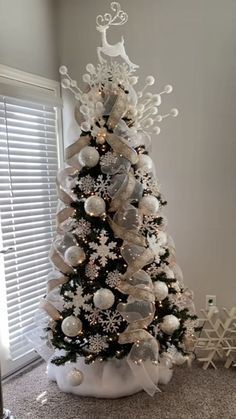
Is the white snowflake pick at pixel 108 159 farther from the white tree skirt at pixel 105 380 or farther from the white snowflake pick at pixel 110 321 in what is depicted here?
the white tree skirt at pixel 105 380

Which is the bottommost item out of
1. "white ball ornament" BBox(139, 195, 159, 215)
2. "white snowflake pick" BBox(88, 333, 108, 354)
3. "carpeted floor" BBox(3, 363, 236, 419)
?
"carpeted floor" BBox(3, 363, 236, 419)

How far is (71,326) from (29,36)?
6.49 feet

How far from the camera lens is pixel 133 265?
1.92 meters

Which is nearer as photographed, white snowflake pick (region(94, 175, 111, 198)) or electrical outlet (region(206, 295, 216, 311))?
white snowflake pick (region(94, 175, 111, 198))

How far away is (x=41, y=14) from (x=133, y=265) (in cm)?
197

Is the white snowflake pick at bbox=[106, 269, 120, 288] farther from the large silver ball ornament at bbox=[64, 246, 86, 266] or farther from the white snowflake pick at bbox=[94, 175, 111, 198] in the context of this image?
the white snowflake pick at bbox=[94, 175, 111, 198]

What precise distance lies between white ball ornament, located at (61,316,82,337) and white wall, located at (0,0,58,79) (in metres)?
1.66

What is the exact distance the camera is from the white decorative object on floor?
244 centimetres

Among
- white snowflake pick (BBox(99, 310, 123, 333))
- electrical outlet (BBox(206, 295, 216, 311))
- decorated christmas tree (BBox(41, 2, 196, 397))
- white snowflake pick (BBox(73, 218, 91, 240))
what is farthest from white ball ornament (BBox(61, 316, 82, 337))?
electrical outlet (BBox(206, 295, 216, 311))

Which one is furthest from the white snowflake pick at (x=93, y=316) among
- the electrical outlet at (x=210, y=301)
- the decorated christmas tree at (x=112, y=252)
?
the electrical outlet at (x=210, y=301)

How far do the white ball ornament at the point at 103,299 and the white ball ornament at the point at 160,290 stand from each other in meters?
0.26

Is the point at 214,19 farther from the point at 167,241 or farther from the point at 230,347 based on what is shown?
the point at 230,347

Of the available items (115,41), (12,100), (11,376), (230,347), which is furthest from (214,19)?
(11,376)

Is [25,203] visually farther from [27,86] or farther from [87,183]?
[27,86]
